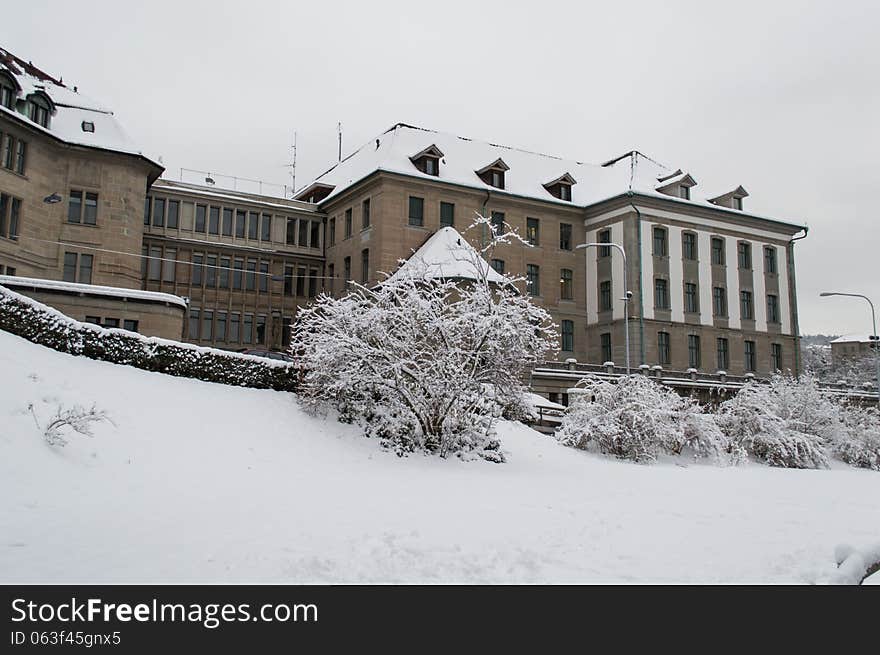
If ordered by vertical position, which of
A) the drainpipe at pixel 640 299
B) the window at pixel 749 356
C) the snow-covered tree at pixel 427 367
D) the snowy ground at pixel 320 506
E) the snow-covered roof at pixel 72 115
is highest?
the snow-covered roof at pixel 72 115

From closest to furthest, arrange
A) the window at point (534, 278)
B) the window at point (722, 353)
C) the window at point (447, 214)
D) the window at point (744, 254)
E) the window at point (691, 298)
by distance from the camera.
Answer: the window at point (447, 214)
the window at point (534, 278)
the window at point (691, 298)
the window at point (722, 353)
the window at point (744, 254)

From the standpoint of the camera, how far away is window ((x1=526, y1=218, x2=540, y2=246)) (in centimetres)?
5292

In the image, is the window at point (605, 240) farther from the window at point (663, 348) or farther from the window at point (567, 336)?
the window at point (663, 348)

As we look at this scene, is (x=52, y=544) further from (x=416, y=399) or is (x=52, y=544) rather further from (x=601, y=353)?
(x=601, y=353)

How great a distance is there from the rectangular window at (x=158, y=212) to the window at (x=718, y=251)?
36721mm

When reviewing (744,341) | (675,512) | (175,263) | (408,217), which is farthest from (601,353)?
(675,512)

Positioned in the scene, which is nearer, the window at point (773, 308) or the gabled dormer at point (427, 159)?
the gabled dormer at point (427, 159)

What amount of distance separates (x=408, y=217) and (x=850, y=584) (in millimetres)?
42260

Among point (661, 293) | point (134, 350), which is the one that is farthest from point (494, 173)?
A: point (134, 350)

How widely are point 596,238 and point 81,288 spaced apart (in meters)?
34.9

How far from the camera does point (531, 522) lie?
40.4 feet

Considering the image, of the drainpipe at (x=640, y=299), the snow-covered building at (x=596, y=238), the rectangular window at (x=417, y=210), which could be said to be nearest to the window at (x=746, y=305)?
the snow-covered building at (x=596, y=238)

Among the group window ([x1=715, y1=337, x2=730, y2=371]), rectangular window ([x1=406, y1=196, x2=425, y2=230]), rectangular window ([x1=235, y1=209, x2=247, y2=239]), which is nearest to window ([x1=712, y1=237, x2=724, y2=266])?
window ([x1=715, y1=337, x2=730, y2=371])

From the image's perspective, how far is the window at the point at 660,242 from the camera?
52.9 metres
